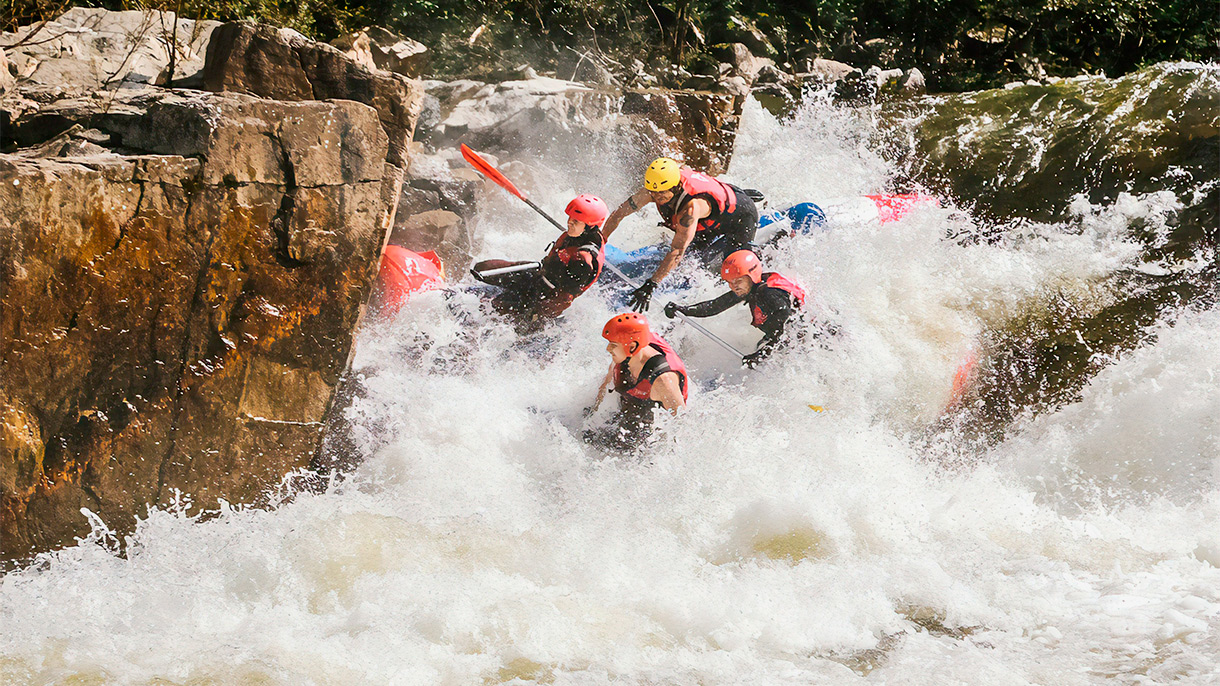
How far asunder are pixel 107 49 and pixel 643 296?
466cm

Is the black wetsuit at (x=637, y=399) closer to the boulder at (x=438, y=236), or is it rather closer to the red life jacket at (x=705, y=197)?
the red life jacket at (x=705, y=197)

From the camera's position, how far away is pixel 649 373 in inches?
183

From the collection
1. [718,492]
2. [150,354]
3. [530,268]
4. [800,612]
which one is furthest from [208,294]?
[800,612]

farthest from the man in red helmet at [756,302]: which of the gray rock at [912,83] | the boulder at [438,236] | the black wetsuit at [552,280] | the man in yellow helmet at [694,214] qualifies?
the gray rock at [912,83]

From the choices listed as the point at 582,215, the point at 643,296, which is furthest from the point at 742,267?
the point at 582,215

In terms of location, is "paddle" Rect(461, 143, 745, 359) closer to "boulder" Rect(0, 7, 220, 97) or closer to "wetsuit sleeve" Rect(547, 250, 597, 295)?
"wetsuit sleeve" Rect(547, 250, 597, 295)

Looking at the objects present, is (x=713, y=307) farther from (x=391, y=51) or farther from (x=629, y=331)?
(x=391, y=51)

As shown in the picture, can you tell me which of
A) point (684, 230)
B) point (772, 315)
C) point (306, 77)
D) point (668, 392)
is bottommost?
point (668, 392)

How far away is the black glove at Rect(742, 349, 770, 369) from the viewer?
18.0 ft

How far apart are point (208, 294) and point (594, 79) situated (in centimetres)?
687

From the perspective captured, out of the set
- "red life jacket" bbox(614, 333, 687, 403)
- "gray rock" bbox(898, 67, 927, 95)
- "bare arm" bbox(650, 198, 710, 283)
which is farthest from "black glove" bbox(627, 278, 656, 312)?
"gray rock" bbox(898, 67, 927, 95)

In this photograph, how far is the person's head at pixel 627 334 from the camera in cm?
471

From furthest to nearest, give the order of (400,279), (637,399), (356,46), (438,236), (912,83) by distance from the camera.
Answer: (912,83)
(356,46)
(438,236)
(400,279)
(637,399)

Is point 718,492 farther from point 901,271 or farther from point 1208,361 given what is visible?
point 1208,361
